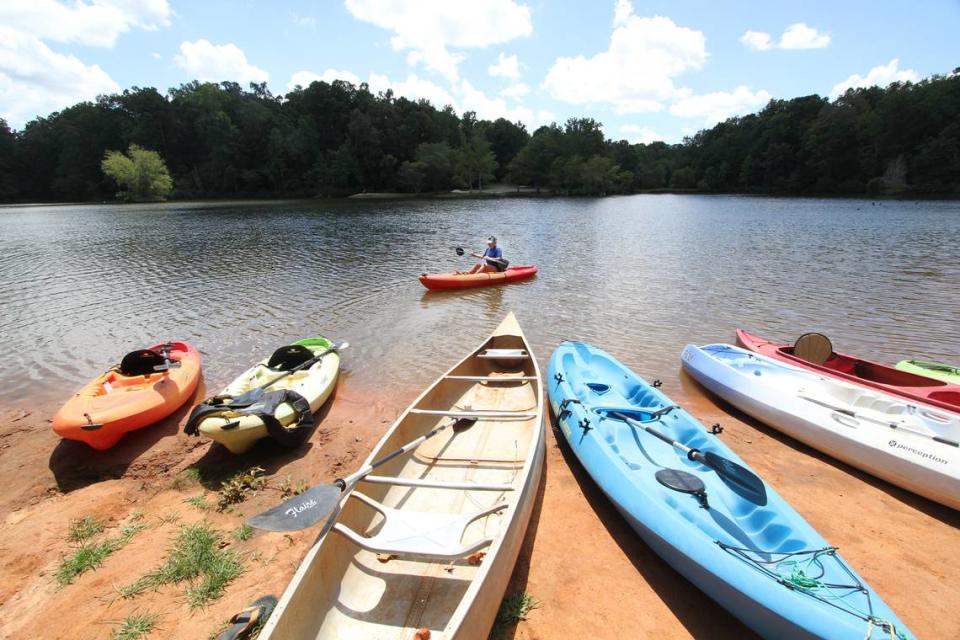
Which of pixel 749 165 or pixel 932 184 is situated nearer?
pixel 932 184

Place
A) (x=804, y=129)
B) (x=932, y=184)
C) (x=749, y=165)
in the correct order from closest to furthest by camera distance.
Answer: (x=932, y=184) < (x=804, y=129) < (x=749, y=165)

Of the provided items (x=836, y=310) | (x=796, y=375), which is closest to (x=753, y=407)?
(x=796, y=375)

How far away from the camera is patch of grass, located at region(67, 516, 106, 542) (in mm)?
4375

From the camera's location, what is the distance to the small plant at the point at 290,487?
511 cm

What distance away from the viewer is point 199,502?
4.89 meters

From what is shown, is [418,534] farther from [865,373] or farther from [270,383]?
[865,373]

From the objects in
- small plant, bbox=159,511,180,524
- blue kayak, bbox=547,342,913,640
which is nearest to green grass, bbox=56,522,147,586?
small plant, bbox=159,511,180,524

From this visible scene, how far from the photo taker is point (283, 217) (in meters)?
42.6

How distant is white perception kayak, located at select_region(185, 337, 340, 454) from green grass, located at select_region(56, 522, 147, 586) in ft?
4.01

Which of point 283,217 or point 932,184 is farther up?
point 932,184

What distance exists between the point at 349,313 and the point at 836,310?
44.4 ft

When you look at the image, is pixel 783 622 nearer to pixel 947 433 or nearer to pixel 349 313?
pixel 947 433

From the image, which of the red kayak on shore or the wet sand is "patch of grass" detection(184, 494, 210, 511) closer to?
the wet sand

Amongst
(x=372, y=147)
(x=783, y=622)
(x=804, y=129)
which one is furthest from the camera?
(x=804, y=129)
